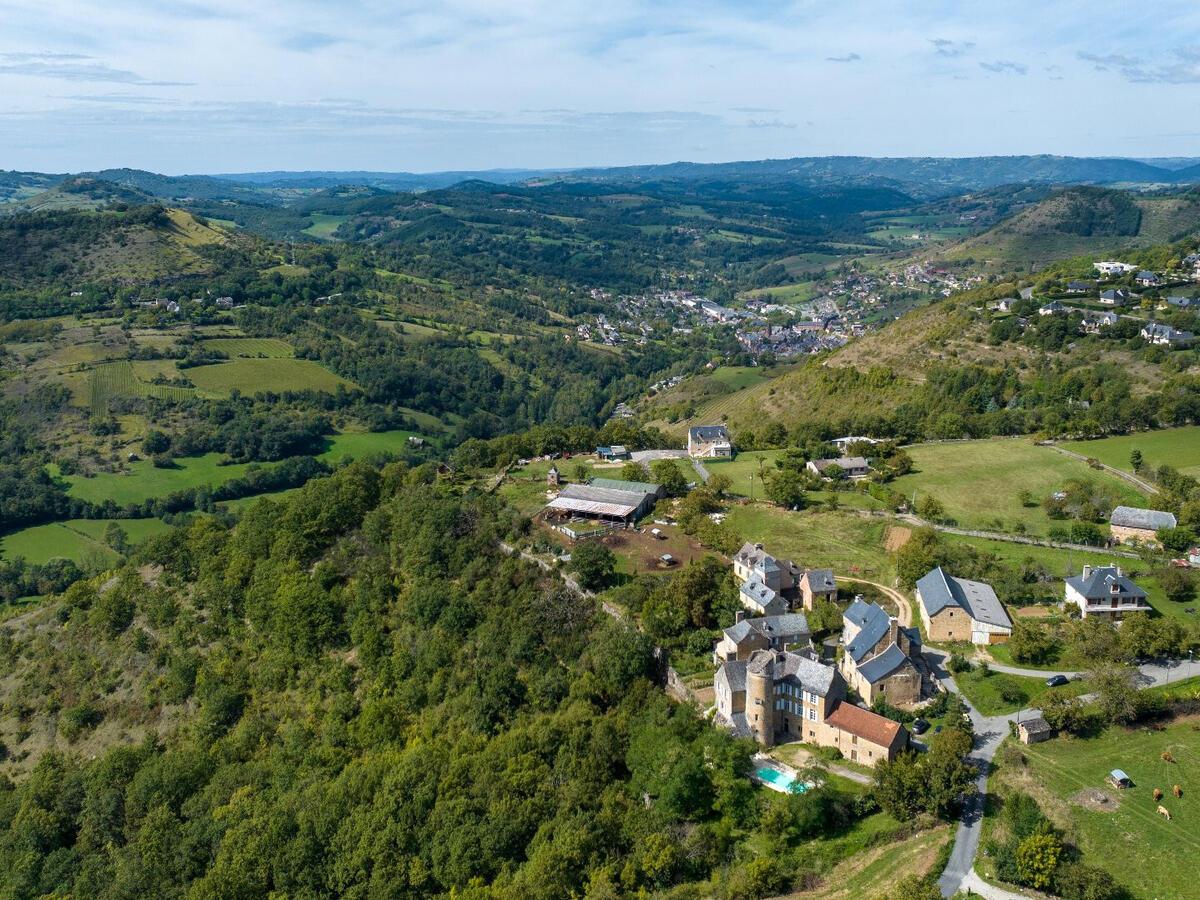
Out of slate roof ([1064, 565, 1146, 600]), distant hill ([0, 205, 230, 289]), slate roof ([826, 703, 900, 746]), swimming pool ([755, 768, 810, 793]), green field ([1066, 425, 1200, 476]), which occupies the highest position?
distant hill ([0, 205, 230, 289])

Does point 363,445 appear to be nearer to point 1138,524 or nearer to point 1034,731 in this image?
point 1138,524

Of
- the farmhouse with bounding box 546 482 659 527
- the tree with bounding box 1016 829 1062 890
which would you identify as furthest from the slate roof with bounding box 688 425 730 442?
the tree with bounding box 1016 829 1062 890

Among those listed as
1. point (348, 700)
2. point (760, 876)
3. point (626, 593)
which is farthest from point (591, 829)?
point (348, 700)

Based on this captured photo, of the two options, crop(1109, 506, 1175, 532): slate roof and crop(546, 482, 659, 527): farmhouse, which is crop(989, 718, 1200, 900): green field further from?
crop(546, 482, 659, 527): farmhouse

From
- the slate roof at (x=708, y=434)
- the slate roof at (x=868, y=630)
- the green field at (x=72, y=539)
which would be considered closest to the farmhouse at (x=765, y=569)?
the slate roof at (x=868, y=630)

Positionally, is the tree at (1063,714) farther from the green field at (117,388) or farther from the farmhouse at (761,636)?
the green field at (117,388)

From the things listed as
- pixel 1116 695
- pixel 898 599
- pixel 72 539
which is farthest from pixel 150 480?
pixel 1116 695
